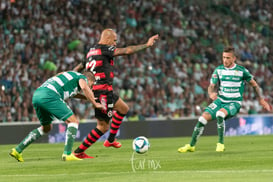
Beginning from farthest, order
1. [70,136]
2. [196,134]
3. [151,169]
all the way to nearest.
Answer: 1. [196,134]
2. [70,136]
3. [151,169]

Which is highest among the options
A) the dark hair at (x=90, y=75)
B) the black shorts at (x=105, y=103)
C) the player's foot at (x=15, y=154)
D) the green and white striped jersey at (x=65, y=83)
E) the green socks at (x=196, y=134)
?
the dark hair at (x=90, y=75)

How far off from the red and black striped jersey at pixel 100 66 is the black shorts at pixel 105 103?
3.8 inches

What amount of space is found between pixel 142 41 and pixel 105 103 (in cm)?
1533

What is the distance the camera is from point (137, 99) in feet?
83.3

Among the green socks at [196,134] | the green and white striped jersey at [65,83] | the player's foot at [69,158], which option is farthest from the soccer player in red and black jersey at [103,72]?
the green socks at [196,134]

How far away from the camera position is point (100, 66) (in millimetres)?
13320

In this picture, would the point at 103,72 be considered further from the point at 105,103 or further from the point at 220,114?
the point at 220,114

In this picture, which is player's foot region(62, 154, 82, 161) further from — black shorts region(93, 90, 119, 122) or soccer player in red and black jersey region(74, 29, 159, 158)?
black shorts region(93, 90, 119, 122)

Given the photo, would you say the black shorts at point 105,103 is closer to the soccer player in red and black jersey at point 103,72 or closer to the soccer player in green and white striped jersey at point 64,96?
the soccer player in red and black jersey at point 103,72

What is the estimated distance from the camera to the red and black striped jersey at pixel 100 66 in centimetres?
1325

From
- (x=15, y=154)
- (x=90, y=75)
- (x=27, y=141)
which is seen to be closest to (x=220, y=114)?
(x=90, y=75)

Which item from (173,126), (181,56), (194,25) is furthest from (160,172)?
(194,25)

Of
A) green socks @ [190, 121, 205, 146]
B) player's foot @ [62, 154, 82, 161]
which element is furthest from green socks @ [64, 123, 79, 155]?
green socks @ [190, 121, 205, 146]

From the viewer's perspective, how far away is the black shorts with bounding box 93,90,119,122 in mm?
13203
